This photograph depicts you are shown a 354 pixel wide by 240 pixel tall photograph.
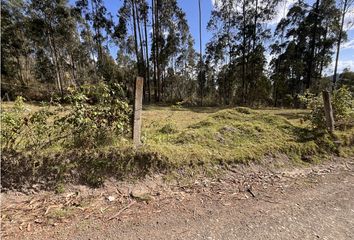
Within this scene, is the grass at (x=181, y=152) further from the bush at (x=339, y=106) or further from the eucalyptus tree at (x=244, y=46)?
the eucalyptus tree at (x=244, y=46)

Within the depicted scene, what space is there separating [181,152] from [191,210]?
988mm

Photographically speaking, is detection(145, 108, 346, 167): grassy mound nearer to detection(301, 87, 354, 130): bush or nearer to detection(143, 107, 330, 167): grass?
detection(143, 107, 330, 167): grass

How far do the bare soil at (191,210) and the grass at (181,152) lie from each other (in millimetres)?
198

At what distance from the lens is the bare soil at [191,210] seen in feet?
6.44

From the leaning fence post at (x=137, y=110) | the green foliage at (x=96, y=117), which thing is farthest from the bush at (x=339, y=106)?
the green foliage at (x=96, y=117)

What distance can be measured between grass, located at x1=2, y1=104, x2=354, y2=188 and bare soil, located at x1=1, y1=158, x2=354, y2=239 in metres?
0.20

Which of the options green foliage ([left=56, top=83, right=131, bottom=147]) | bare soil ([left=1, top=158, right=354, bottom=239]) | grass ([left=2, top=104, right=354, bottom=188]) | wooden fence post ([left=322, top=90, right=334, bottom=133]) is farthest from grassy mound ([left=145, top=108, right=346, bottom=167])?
green foliage ([left=56, top=83, right=131, bottom=147])

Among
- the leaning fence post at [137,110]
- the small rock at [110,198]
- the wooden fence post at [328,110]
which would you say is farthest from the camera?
the wooden fence post at [328,110]

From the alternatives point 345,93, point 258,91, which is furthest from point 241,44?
point 345,93

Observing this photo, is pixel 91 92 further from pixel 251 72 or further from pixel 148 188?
pixel 251 72

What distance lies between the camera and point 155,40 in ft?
46.2

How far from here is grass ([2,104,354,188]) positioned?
2.68m

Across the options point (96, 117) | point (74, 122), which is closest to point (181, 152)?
point (96, 117)

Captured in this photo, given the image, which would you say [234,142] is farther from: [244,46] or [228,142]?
[244,46]
